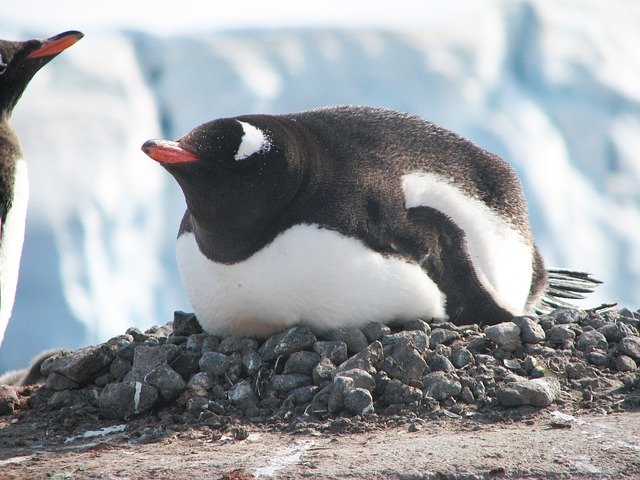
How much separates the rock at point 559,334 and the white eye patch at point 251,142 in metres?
1.25

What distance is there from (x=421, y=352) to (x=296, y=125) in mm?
991

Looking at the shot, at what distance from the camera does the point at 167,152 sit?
3.22 meters

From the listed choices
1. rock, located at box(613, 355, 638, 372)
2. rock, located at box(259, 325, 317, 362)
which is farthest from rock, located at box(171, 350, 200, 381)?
rock, located at box(613, 355, 638, 372)

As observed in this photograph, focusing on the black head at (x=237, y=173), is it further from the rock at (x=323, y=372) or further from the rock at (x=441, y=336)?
A: the rock at (x=441, y=336)

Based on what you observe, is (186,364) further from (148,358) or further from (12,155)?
(12,155)

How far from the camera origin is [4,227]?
3324mm

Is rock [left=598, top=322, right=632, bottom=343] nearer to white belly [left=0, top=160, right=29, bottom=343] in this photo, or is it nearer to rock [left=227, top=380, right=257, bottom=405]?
rock [left=227, top=380, right=257, bottom=405]

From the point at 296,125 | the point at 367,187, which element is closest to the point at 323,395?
the point at 367,187

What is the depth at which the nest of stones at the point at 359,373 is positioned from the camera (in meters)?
3.18

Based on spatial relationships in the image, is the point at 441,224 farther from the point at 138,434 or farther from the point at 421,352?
the point at 138,434

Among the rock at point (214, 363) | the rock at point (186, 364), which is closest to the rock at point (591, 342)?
the rock at point (214, 363)

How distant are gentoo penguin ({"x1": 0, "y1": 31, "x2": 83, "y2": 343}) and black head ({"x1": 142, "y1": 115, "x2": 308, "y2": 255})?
55 cm

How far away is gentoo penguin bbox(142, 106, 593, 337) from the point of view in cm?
339

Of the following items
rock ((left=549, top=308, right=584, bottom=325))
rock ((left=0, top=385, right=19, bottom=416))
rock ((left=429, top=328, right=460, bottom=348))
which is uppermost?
rock ((left=549, top=308, right=584, bottom=325))
